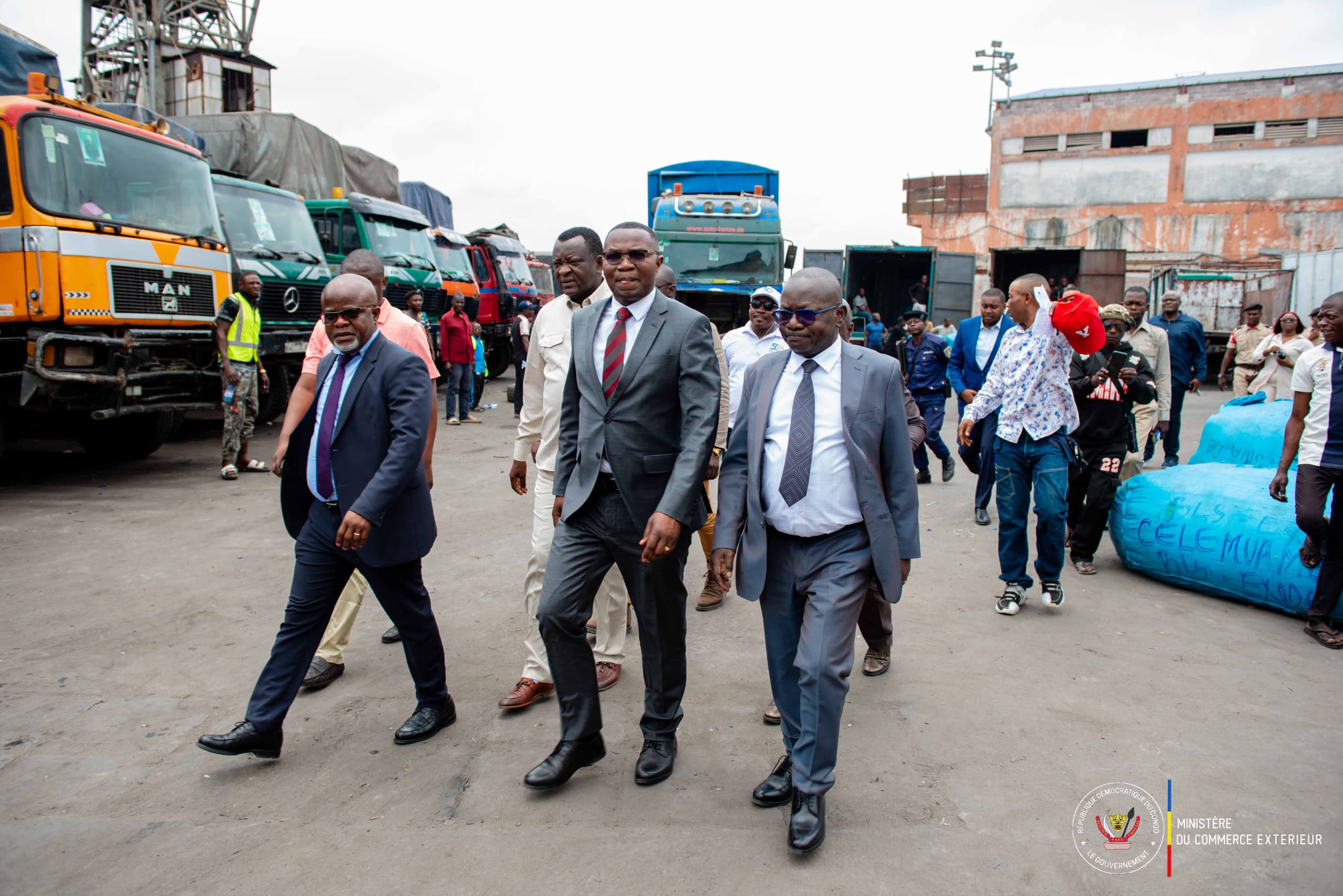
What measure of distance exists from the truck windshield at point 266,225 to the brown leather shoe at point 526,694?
348 inches

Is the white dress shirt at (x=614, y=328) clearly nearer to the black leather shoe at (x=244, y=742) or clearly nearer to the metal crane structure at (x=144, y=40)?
the black leather shoe at (x=244, y=742)

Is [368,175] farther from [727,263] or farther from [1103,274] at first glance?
[1103,274]

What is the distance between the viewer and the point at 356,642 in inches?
180

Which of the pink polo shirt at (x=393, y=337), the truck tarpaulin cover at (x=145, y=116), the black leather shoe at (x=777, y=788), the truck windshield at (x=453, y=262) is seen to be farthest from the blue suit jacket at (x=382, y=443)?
the truck windshield at (x=453, y=262)

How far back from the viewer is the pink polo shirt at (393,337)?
4.38 meters

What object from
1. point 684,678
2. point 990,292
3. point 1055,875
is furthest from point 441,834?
point 990,292

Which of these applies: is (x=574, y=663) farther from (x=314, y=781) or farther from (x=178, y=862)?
(x=178, y=862)

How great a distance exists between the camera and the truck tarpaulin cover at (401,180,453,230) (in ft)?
73.8

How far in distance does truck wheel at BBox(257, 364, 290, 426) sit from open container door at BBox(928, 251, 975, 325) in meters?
14.3

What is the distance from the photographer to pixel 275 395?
11742 mm

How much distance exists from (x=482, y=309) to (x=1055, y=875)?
18.5 meters

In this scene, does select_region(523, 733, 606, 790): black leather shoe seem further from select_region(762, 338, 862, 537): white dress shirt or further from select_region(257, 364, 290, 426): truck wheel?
select_region(257, 364, 290, 426): truck wheel

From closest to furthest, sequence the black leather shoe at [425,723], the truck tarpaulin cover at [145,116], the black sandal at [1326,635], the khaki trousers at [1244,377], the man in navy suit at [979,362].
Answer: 1. the black leather shoe at [425,723]
2. the black sandal at [1326,635]
3. the man in navy suit at [979,362]
4. the truck tarpaulin cover at [145,116]
5. the khaki trousers at [1244,377]

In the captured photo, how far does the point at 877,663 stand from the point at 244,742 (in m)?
2.73
